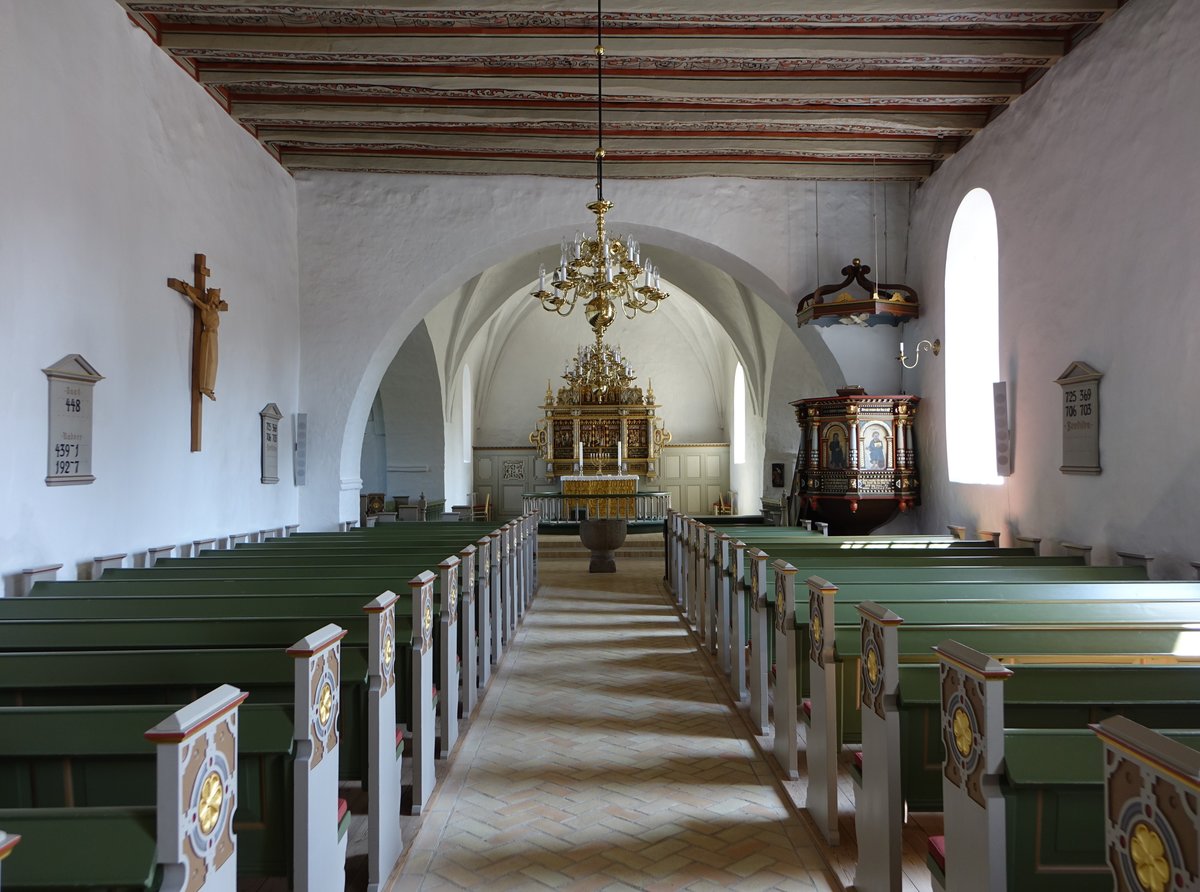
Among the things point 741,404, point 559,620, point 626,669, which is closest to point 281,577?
point 626,669

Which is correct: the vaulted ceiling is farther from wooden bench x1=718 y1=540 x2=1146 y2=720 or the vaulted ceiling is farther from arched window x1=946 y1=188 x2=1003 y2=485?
wooden bench x1=718 y1=540 x2=1146 y2=720

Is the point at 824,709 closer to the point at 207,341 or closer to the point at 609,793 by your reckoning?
the point at 609,793

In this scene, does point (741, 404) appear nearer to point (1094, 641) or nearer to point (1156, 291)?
point (1156, 291)

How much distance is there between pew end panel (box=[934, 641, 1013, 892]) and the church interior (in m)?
0.03

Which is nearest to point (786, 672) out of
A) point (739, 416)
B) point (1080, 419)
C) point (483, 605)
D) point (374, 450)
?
point (483, 605)

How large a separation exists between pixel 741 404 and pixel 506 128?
43.4ft

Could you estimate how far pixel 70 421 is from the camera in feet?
19.0

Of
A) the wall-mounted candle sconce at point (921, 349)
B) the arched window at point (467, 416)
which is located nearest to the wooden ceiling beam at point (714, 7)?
the wall-mounted candle sconce at point (921, 349)

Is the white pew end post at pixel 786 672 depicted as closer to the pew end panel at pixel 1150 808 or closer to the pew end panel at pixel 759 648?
the pew end panel at pixel 759 648

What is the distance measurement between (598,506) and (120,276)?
533 inches

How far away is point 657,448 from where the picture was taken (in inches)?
877

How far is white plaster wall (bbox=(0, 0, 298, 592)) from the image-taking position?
533 centimetres

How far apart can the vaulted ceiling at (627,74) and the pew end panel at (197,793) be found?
6.11 m

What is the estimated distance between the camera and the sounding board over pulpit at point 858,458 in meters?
9.69
